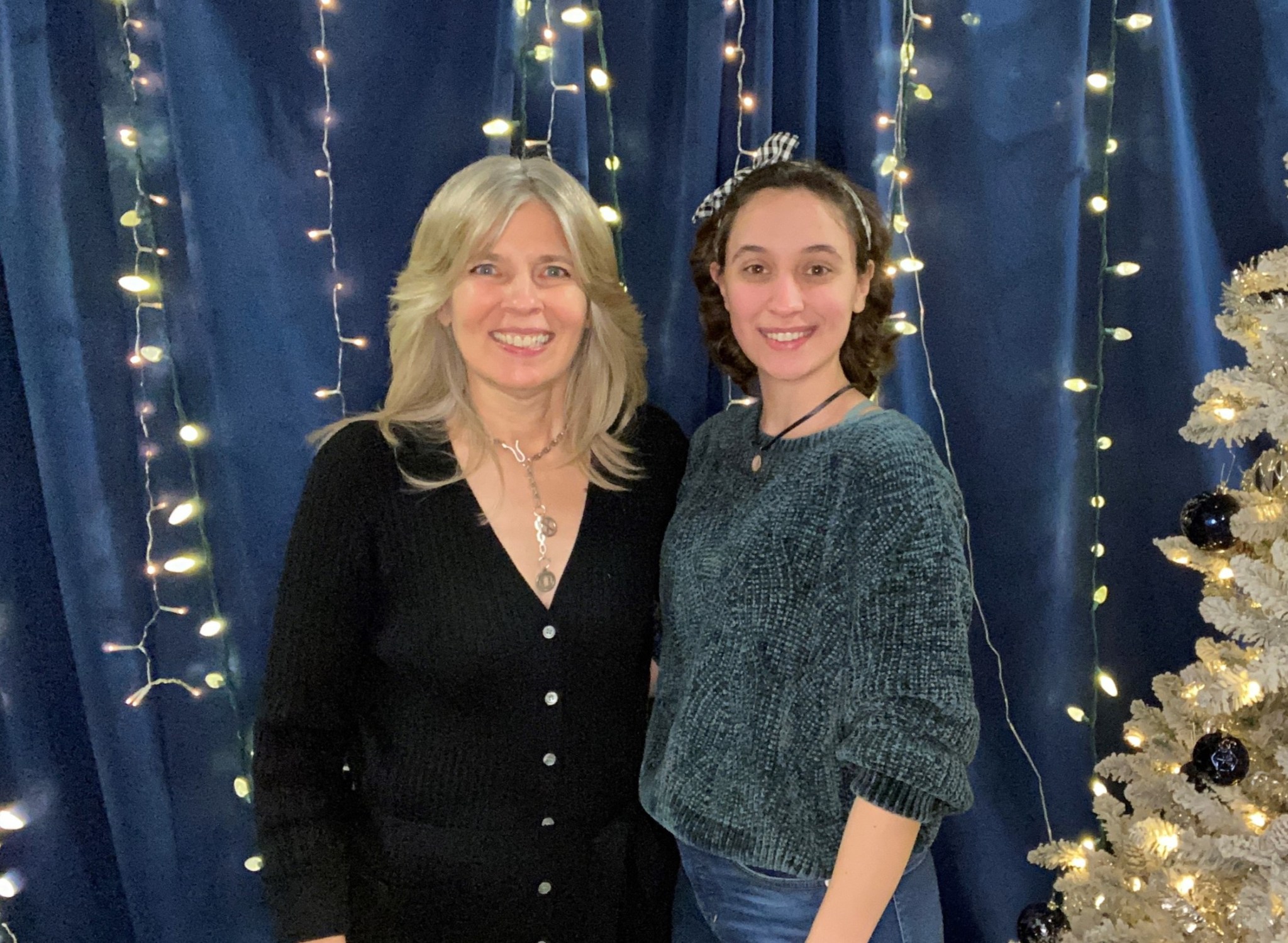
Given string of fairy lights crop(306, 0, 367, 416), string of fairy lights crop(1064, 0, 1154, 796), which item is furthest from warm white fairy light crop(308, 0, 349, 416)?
string of fairy lights crop(1064, 0, 1154, 796)

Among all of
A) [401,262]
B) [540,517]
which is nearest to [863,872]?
[540,517]

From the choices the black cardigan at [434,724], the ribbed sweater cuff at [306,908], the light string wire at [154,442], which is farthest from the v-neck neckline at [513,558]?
the light string wire at [154,442]

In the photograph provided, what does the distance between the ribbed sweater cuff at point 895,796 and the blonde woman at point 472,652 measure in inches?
16.8

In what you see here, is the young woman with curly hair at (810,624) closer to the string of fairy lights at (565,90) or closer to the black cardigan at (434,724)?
the black cardigan at (434,724)

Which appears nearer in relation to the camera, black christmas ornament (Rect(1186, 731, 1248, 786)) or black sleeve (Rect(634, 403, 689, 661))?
black christmas ornament (Rect(1186, 731, 1248, 786))

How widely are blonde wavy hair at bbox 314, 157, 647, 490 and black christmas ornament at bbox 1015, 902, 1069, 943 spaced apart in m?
1.05

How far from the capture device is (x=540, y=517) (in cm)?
134

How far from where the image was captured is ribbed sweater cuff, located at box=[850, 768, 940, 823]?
101 cm

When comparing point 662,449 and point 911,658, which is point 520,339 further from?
point 911,658

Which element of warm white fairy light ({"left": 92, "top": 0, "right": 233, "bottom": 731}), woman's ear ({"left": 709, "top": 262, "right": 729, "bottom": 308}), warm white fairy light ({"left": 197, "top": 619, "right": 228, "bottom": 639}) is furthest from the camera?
warm white fairy light ({"left": 197, "top": 619, "right": 228, "bottom": 639})

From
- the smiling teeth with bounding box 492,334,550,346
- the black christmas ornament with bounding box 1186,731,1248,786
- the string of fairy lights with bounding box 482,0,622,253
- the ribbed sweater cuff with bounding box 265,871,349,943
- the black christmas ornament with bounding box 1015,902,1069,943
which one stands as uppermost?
the string of fairy lights with bounding box 482,0,622,253

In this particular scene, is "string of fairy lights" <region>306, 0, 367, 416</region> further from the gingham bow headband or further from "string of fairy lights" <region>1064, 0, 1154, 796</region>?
"string of fairy lights" <region>1064, 0, 1154, 796</region>

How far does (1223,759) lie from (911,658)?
0.54m

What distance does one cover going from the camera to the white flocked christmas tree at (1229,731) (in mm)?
1136
